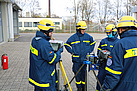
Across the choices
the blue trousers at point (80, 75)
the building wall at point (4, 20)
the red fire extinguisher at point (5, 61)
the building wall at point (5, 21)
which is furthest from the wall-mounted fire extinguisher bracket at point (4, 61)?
the building wall at point (4, 20)

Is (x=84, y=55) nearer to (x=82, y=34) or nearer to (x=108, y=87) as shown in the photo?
(x=82, y=34)

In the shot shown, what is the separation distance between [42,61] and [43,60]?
0.03 metres

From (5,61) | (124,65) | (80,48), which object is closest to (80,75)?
(80,48)

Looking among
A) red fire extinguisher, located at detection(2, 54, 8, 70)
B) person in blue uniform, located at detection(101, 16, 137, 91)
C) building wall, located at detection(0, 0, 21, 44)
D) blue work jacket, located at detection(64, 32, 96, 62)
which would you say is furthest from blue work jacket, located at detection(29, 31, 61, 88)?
building wall, located at detection(0, 0, 21, 44)

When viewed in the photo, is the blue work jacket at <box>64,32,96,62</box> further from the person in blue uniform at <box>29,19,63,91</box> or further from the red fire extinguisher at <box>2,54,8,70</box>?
the red fire extinguisher at <box>2,54,8,70</box>

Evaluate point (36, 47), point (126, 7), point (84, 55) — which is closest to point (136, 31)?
point (36, 47)

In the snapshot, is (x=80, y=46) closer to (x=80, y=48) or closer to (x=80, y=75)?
(x=80, y=48)

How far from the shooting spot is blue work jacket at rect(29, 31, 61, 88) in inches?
115

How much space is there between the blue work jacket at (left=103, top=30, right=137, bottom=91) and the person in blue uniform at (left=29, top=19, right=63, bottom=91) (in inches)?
46.4

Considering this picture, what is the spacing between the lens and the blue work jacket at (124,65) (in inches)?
90.0

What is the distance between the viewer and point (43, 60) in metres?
2.99

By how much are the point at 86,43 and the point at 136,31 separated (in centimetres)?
233

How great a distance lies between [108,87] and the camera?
2.36 metres

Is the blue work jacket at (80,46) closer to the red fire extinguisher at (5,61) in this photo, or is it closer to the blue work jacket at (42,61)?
the blue work jacket at (42,61)
